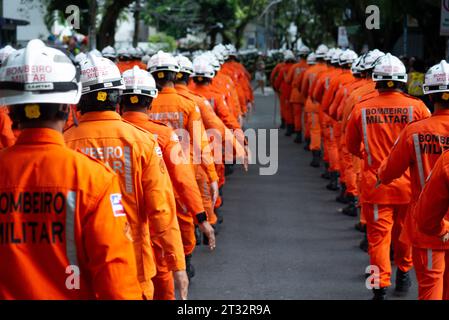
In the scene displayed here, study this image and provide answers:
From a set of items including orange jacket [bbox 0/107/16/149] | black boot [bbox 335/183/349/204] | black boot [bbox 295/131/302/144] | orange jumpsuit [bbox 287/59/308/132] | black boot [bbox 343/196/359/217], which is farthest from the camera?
black boot [bbox 295/131/302/144]

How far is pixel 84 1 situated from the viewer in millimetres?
24359

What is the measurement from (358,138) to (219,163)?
10.3 feet

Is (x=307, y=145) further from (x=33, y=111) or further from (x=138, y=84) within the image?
(x=33, y=111)

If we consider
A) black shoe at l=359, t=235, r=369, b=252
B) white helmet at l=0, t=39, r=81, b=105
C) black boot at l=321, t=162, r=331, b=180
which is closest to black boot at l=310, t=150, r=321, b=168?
black boot at l=321, t=162, r=331, b=180

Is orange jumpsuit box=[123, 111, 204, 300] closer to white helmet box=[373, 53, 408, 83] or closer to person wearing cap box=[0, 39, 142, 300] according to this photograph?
person wearing cap box=[0, 39, 142, 300]

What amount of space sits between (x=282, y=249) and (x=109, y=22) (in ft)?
49.6

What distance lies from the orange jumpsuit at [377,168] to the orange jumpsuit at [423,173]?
1.10m

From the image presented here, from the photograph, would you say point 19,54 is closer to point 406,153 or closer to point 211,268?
point 406,153

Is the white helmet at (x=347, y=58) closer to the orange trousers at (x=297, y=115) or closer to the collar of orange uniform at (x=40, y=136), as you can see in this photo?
the orange trousers at (x=297, y=115)

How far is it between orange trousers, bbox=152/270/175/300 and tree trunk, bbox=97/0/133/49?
18109 mm

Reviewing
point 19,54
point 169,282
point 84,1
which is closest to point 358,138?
point 169,282

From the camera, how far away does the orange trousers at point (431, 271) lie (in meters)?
6.43

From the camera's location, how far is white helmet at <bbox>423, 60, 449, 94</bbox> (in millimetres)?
6727

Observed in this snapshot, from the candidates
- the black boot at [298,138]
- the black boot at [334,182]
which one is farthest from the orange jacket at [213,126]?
the black boot at [298,138]
